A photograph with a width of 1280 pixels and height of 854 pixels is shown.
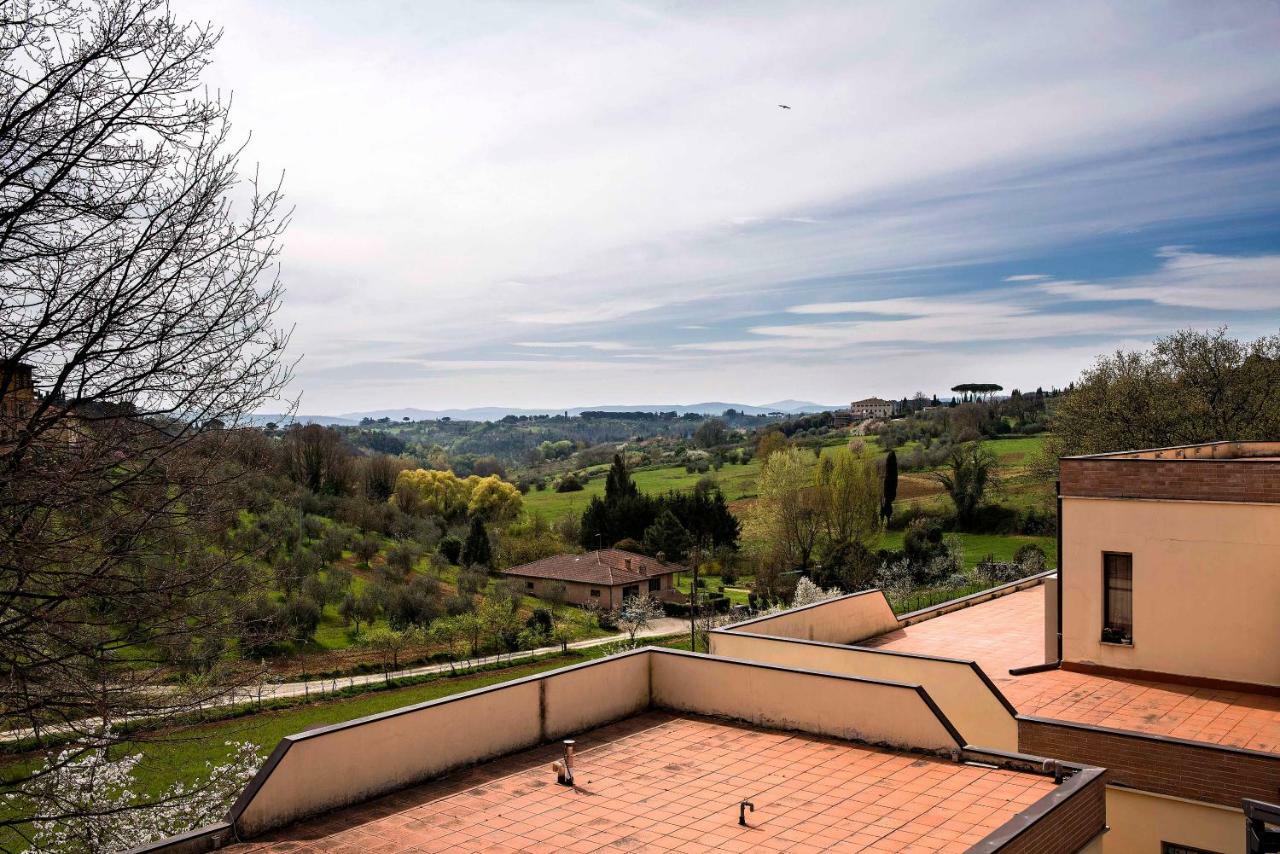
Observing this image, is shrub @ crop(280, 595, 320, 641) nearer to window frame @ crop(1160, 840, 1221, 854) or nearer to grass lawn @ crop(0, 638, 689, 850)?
grass lawn @ crop(0, 638, 689, 850)

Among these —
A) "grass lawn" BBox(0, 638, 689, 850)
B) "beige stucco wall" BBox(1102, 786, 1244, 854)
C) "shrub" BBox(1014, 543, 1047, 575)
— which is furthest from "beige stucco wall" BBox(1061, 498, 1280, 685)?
"shrub" BBox(1014, 543, 1047, 575)

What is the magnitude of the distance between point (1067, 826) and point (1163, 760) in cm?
297

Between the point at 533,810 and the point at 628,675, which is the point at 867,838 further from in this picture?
the point at 628,675

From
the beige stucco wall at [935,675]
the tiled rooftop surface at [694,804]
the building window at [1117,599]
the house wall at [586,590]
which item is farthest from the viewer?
the house wall at [586,590]

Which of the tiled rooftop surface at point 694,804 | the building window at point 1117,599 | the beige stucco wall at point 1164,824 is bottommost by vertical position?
the beige stucco wall at point 1164,824

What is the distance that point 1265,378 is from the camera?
3472 centimetres

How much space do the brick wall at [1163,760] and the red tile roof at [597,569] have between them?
41970 millimetres

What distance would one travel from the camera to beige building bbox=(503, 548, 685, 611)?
51750mm

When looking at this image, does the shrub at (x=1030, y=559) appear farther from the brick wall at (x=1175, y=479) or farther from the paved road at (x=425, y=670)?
the brick wall at (x=1175, y=479)

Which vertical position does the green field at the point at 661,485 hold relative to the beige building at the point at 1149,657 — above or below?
below

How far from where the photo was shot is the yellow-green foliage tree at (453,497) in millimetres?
70750

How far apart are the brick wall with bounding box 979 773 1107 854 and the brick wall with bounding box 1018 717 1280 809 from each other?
2.03m

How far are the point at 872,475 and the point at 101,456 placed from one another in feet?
159

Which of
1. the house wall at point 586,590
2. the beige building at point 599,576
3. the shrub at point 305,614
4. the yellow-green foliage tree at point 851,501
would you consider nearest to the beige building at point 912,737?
the shrub at point 305,614
